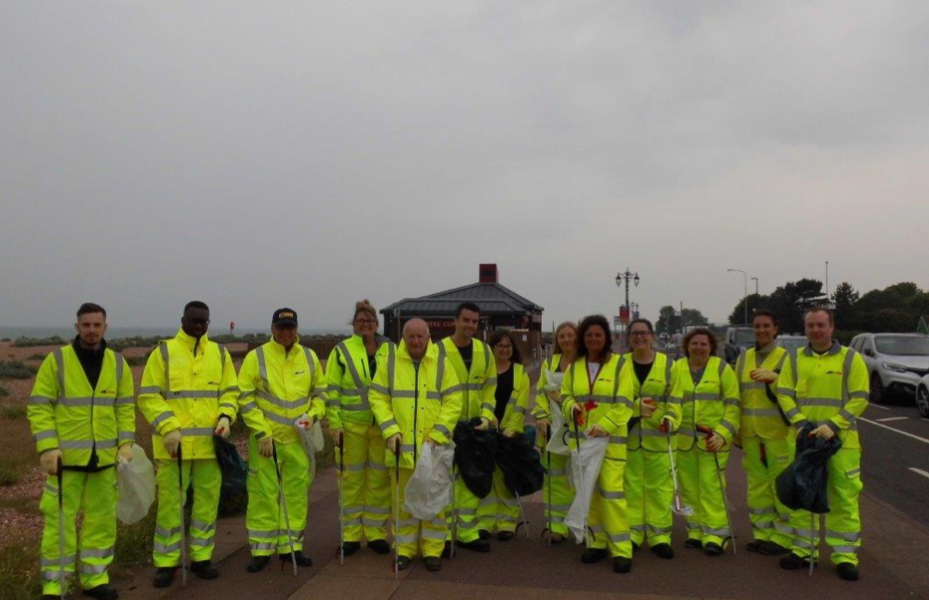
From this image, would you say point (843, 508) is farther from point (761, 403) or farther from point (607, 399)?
point (607, 399)

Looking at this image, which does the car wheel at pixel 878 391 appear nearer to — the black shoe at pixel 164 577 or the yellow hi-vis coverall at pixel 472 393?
the yellow hi-vis coverall at pixel 472 393

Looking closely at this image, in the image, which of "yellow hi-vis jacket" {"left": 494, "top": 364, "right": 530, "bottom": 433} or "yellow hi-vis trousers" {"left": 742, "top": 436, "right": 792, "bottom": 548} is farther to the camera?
"yellow hi-vis jacket" {"left": 494, "top": 364, "right": 530, "bottom": 433}

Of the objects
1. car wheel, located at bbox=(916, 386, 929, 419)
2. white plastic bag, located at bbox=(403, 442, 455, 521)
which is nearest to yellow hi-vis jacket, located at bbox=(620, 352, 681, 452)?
white plastic bag, located at bbox=(403, 442, 455, 521)

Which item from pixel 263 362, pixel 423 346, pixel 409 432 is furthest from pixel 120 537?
pixel 423 346

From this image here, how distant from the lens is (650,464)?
Result: 609 centimetres

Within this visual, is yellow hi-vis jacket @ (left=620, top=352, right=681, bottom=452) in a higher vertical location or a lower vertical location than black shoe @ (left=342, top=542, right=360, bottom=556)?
higher

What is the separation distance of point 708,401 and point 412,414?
8.20 ft

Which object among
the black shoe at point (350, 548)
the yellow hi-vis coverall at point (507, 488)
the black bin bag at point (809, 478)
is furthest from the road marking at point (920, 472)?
the black shoe at point (350, 548)

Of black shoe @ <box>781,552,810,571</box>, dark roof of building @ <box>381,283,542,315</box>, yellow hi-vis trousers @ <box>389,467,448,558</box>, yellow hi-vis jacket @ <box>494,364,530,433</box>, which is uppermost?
dark roof of building @ <box>381,283,542,315</box>

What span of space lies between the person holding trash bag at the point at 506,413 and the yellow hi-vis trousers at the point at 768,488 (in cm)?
196

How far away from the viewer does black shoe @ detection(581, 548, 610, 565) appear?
5.80m

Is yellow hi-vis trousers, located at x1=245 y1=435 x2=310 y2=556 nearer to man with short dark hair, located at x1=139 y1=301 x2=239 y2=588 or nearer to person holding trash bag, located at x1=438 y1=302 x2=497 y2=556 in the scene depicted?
man with short dark hair, located at x1=139 y1=301 x2=239 y2=588

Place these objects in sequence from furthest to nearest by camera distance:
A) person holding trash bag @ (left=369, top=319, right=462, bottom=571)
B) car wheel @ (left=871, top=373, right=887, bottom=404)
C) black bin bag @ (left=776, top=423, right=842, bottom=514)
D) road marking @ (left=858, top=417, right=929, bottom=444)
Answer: car wheel @ (left=871, top=373, right=887, bottom=404) < road marking @ (left=858, top=417, right=929, bottom=444) < person holding trash bag @ (left=369, top=319, right=462, bottom=571) < black bin bag @ (left=776, top=423, right=842, bottom=514)

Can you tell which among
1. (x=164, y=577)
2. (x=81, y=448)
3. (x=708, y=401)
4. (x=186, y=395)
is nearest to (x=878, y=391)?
(x=708, y=401)
